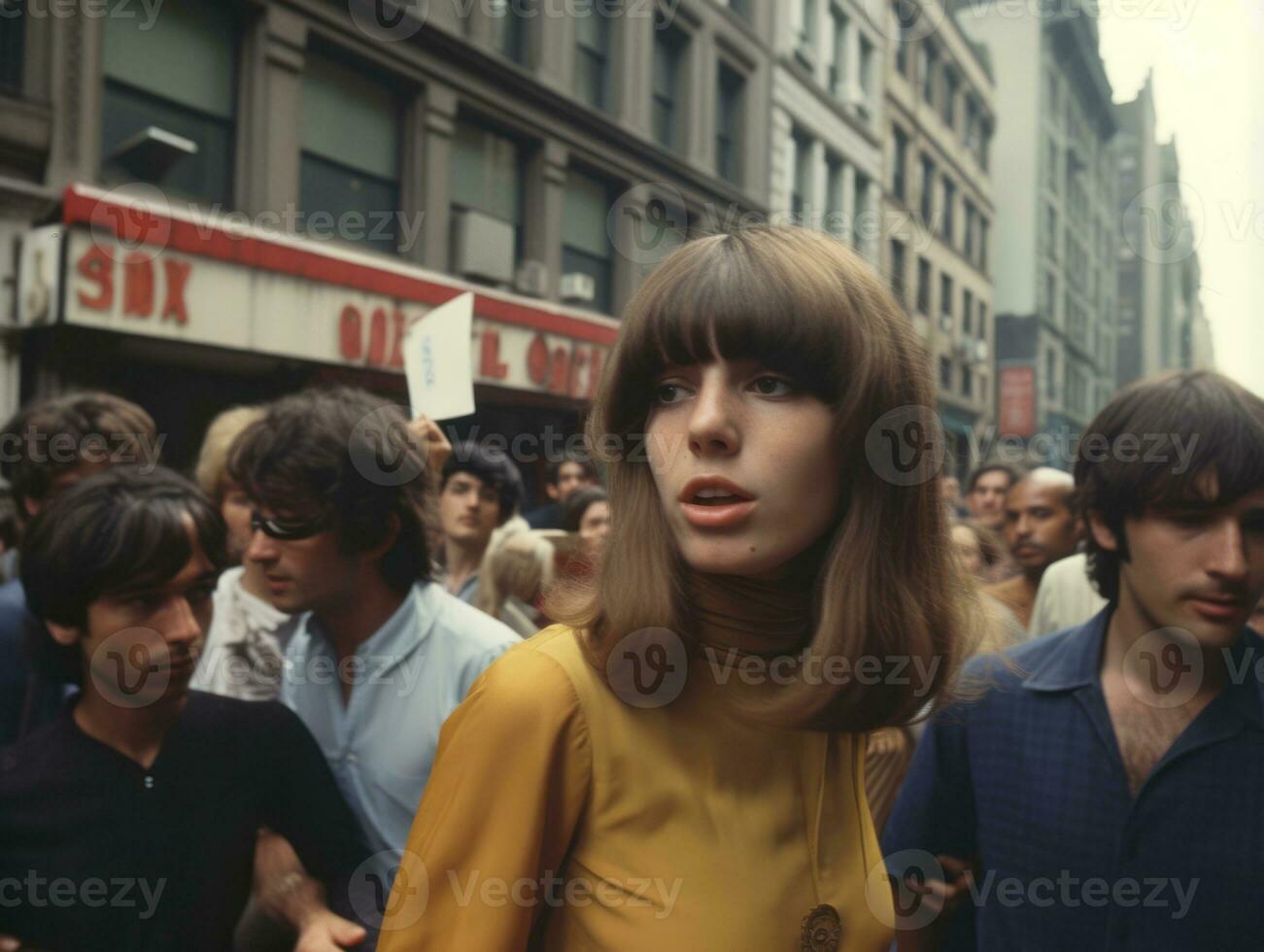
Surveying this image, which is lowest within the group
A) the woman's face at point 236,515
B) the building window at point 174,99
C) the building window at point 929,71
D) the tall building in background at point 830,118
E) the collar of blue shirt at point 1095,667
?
the collar of blue shirt at point 1095,667

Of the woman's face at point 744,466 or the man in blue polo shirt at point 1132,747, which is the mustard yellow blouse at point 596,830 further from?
the man in blue polo shirt at point 1132,747

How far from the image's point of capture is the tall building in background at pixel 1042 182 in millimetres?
34844

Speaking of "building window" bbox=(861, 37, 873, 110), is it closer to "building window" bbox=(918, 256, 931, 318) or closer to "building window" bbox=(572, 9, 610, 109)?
"building window" bbox=(918, 256, 931, 318)

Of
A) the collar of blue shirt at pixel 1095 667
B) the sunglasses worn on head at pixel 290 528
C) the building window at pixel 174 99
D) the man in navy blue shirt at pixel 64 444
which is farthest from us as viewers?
the building window at pixel 174 99

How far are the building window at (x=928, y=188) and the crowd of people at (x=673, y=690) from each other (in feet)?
88.6

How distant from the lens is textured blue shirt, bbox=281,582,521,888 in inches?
88.1

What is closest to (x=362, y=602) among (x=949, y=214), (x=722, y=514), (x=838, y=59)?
(x=722, y=514)

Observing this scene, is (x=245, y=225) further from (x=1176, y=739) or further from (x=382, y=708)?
(x=1176, y=739)

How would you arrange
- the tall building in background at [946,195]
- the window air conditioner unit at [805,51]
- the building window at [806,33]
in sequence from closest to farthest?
the window air conditioner unit at [805,51] < the building window at [806,33] < the tall building in background at [946,195]

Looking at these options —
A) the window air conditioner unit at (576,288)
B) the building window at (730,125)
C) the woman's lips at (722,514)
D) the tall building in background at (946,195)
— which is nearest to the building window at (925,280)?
the tall building in background at (946,195)

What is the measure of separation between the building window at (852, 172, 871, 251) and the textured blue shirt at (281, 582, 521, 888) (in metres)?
21.2

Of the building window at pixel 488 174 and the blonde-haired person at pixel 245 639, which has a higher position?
the building window at pixel 488 174

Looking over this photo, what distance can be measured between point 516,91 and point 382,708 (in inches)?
485

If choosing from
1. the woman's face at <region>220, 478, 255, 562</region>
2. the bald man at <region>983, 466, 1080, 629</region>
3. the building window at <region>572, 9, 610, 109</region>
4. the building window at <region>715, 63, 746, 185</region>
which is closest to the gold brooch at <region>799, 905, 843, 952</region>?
the woman's face at <region>220, 478, 255, 562</region>
